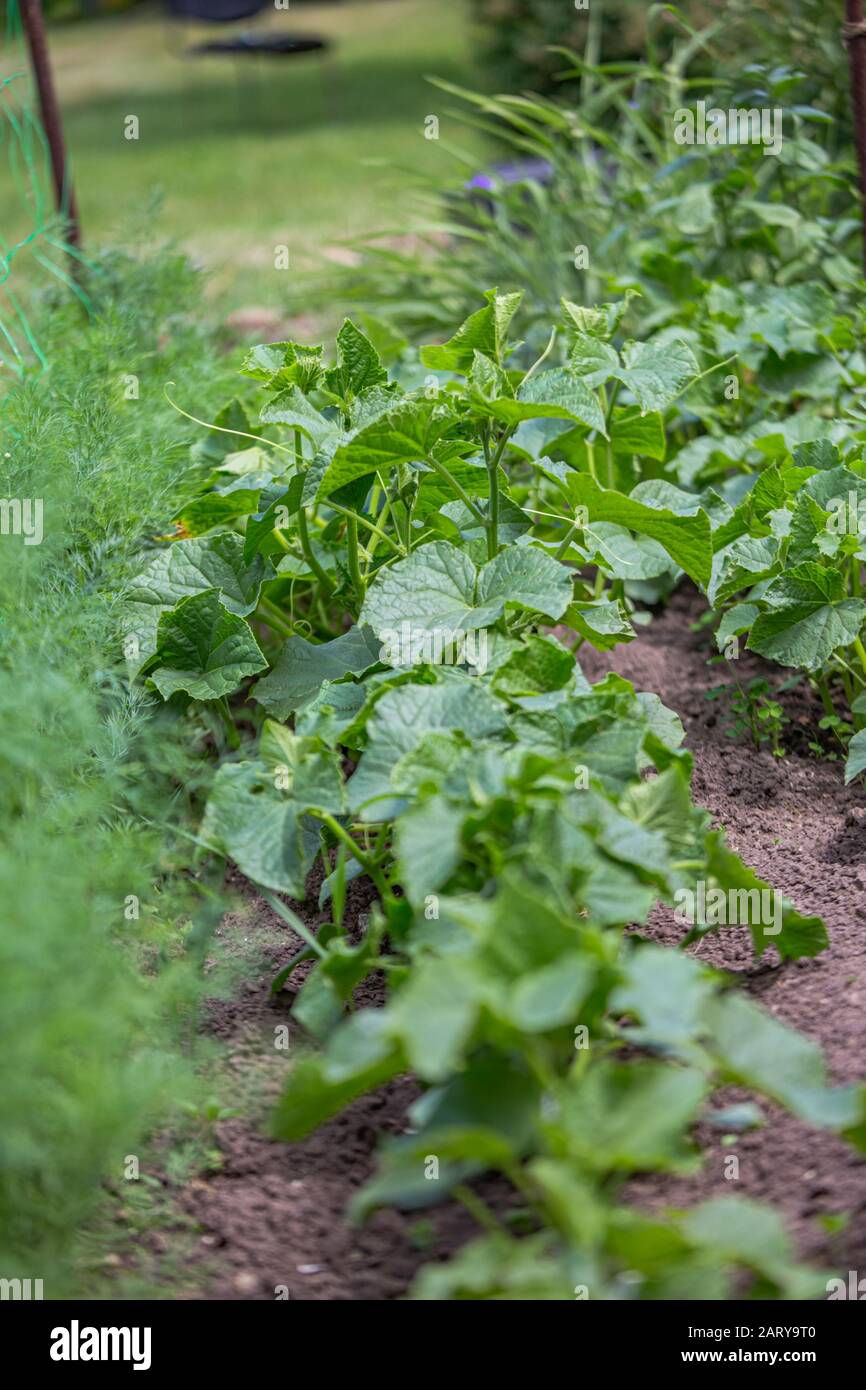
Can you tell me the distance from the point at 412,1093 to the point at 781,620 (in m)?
0.91

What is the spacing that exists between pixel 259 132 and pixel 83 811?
8.70m

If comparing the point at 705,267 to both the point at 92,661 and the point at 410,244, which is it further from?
the point at 410,244

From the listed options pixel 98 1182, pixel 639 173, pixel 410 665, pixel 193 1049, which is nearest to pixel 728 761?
pixel 410 665

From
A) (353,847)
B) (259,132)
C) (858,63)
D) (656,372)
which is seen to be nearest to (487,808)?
(353,847)

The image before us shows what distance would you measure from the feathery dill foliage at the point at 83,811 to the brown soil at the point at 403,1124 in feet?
0.35

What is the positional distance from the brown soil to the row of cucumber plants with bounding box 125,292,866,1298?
5 centimetres

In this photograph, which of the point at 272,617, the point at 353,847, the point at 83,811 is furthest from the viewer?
the point at 272,617

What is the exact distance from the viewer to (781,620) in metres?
2.08

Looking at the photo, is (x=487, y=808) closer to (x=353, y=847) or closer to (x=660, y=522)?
(x=353, y=847)

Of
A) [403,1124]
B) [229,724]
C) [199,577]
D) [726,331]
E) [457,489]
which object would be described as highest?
[726,331]

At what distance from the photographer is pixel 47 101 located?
10.5 ft

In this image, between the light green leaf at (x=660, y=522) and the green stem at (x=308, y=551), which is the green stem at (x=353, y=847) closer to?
the green stem at (x=308, y=551)

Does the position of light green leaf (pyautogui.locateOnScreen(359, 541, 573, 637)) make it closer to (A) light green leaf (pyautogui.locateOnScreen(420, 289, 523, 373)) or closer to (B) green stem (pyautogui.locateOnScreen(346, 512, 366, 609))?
(B) green stem (pyautogui.locateOnScreen(346, 512, 366, 609))

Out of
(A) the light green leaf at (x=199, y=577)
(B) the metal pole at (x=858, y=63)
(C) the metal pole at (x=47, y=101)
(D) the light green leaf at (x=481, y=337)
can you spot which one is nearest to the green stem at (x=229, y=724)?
(A) the light green leaf at (x=199, y=577)
